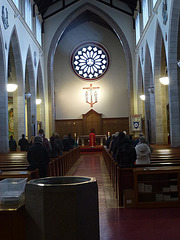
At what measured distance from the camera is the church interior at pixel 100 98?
199 inches

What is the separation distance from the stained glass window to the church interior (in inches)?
3.4

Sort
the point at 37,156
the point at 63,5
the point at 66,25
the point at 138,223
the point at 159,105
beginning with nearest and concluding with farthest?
the point at 138,223 < the point at 37,156 < the point at 159,105 < the point at 63,5 < the point at 66,25

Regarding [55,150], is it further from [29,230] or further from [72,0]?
[72,0]

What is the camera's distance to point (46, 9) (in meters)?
23.6

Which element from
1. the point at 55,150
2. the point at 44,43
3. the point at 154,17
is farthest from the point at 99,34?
the point at 55,150

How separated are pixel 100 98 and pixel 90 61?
348 cm

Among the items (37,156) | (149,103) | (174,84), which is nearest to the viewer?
(37,156)

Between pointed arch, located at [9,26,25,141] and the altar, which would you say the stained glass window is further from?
pointed arch, located at [9,26,25,141]

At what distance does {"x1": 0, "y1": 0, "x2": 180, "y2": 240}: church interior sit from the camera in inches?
199

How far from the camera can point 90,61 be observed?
2769 centimetres

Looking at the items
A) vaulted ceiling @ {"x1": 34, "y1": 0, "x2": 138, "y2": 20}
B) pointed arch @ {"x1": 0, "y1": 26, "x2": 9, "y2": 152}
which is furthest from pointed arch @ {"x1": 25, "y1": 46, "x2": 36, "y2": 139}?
pointed arch @ {"x1": 0, "y1": 26, "x2": 9, "y2": 152}

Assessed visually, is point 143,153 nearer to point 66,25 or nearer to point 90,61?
point 66,25

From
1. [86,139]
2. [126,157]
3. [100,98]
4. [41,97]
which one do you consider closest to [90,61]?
[100,98]

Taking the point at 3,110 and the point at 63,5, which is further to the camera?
the point at 63,5
